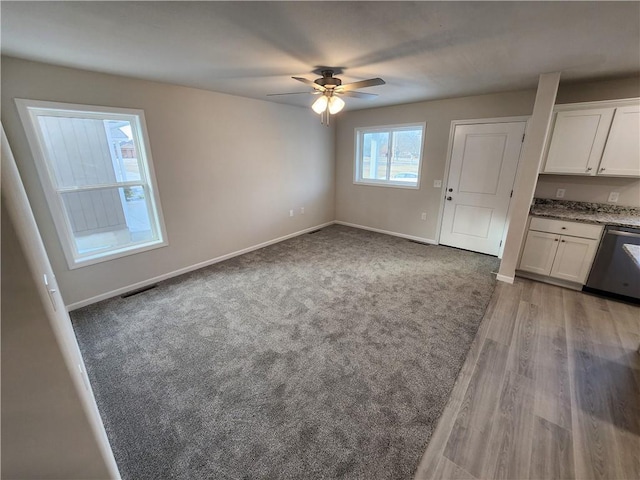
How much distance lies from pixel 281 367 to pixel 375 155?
14.3 ft

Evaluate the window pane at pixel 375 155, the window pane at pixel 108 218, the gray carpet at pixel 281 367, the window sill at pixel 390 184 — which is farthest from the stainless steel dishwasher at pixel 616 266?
the window pane at pixel 108 218

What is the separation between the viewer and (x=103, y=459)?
101cm

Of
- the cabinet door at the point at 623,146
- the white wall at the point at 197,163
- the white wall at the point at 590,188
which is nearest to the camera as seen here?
the white wall at the point at 197,163

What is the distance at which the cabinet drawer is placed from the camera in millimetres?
2859

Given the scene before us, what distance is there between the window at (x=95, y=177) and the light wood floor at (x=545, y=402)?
3.62 m

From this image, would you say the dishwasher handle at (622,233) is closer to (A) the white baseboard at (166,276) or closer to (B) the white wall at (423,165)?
(B) the white wall at (423,165)

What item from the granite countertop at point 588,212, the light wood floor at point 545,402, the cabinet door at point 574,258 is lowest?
the light wood floor at point 545,402

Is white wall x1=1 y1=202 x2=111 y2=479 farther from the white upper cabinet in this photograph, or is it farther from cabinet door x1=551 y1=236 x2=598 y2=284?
the white upper cabinet

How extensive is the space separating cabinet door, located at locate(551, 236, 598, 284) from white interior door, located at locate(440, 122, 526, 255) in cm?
97

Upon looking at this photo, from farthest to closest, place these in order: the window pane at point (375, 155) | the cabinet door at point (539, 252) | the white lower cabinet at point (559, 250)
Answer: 1. the window pane at point (375, 155)
2. the cabinet door at point (539, 252)
3. the white lower cabinet at point (559, 250)

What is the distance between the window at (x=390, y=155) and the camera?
4.66m

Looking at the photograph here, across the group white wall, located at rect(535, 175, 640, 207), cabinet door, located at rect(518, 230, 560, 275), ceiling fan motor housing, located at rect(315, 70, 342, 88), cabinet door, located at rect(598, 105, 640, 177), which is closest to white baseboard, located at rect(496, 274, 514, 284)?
cabinet door, located at rect(518, 230, 560, 275)

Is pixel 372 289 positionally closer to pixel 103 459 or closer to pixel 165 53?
pixel 103 459

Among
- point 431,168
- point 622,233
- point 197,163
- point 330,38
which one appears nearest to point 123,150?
point 197,163
